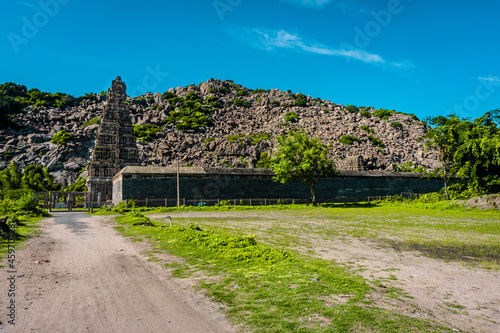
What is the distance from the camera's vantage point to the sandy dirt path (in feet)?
12.8

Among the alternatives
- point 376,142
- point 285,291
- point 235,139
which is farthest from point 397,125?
point 285,291

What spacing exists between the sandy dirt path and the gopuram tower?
40.8 metres

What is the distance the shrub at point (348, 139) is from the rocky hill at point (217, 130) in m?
0.34

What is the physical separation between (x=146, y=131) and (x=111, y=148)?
5131 centimetres

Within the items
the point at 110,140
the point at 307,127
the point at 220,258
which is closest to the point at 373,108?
Result: the point at 307,127

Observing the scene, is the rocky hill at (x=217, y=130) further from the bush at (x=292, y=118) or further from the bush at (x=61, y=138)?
the bush at (x=61, y=138)

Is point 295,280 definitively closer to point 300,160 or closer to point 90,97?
point 300,160

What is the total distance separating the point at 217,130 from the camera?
4144 inches

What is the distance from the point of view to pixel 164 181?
3284cm

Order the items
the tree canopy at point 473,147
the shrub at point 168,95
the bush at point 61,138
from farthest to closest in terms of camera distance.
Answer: the shrub at point 168,95 < the bush at point 61,138 < the tree canopy at point 473,147

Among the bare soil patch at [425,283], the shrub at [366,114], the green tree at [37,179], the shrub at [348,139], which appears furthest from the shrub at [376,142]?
the bare soil patch at [425,283]

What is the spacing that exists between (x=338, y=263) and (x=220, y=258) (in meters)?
2.86

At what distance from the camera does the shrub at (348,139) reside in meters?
94.2

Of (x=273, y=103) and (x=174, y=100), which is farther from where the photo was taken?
(x=273, y=103)
